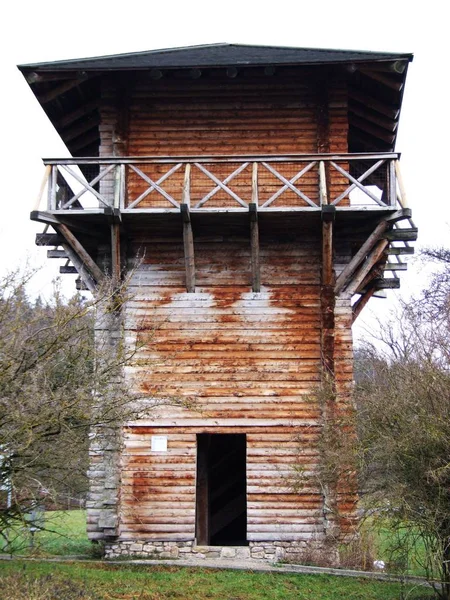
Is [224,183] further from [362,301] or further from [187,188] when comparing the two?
[362,301]

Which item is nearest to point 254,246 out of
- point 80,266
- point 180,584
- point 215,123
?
point 215,123

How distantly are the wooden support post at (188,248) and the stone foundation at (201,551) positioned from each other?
4.78 meters

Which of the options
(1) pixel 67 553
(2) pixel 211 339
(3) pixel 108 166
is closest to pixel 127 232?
(3) pixel 108 166

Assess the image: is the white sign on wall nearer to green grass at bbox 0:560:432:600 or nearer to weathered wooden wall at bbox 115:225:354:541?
weathered wooden wall at bbox 115:225:354:541

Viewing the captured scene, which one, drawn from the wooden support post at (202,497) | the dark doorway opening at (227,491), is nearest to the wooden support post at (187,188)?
the wooden support post at (202,497)

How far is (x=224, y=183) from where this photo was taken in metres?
13.8

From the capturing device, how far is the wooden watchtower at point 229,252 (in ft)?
45.4

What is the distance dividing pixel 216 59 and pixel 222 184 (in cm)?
302

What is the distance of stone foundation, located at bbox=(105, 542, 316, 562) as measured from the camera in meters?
13.6

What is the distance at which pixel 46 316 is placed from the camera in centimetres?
965

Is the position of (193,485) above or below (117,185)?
below

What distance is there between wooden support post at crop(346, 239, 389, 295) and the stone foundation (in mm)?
4866

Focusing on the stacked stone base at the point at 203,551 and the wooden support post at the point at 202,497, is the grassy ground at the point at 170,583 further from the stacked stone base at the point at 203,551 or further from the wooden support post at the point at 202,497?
the wooden support post at the point at 202,497

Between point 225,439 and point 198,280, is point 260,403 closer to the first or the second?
point 198,280
